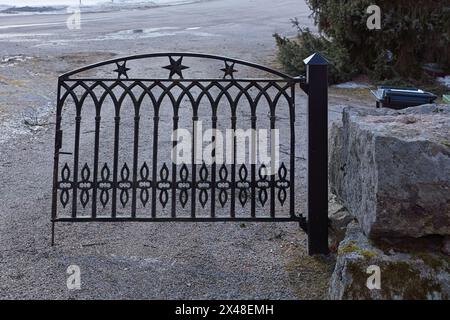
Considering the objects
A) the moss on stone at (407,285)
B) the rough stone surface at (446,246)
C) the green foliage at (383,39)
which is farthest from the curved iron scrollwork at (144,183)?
the green foliage at (383,39)

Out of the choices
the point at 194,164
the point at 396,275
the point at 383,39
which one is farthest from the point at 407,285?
the point at 383,39

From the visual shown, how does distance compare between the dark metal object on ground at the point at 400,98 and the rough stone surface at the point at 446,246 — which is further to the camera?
the dark metal object on ground at the point at 400,98

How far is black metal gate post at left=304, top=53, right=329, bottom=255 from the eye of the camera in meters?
3.70

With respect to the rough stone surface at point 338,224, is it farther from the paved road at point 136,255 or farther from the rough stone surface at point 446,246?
the rough stone surface at point 446,246

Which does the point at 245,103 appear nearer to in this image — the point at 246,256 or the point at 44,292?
the point at 246,256

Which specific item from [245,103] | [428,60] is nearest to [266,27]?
[428,60]

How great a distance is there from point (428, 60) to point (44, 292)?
37.7 ft

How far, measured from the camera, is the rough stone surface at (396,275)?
2.79 meters

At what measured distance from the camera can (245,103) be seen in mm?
10117

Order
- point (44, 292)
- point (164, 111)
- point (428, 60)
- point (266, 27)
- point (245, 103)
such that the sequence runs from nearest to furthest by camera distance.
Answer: point (44, 292) → point (164, 111) → point (245, 103) → point (428, 60) → point (266, 27)

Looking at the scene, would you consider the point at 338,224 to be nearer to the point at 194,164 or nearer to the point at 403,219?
the point at 403,219

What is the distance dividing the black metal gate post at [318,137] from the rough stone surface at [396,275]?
31.0 inches

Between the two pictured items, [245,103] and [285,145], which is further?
[245,103]

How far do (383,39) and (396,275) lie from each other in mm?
10078
